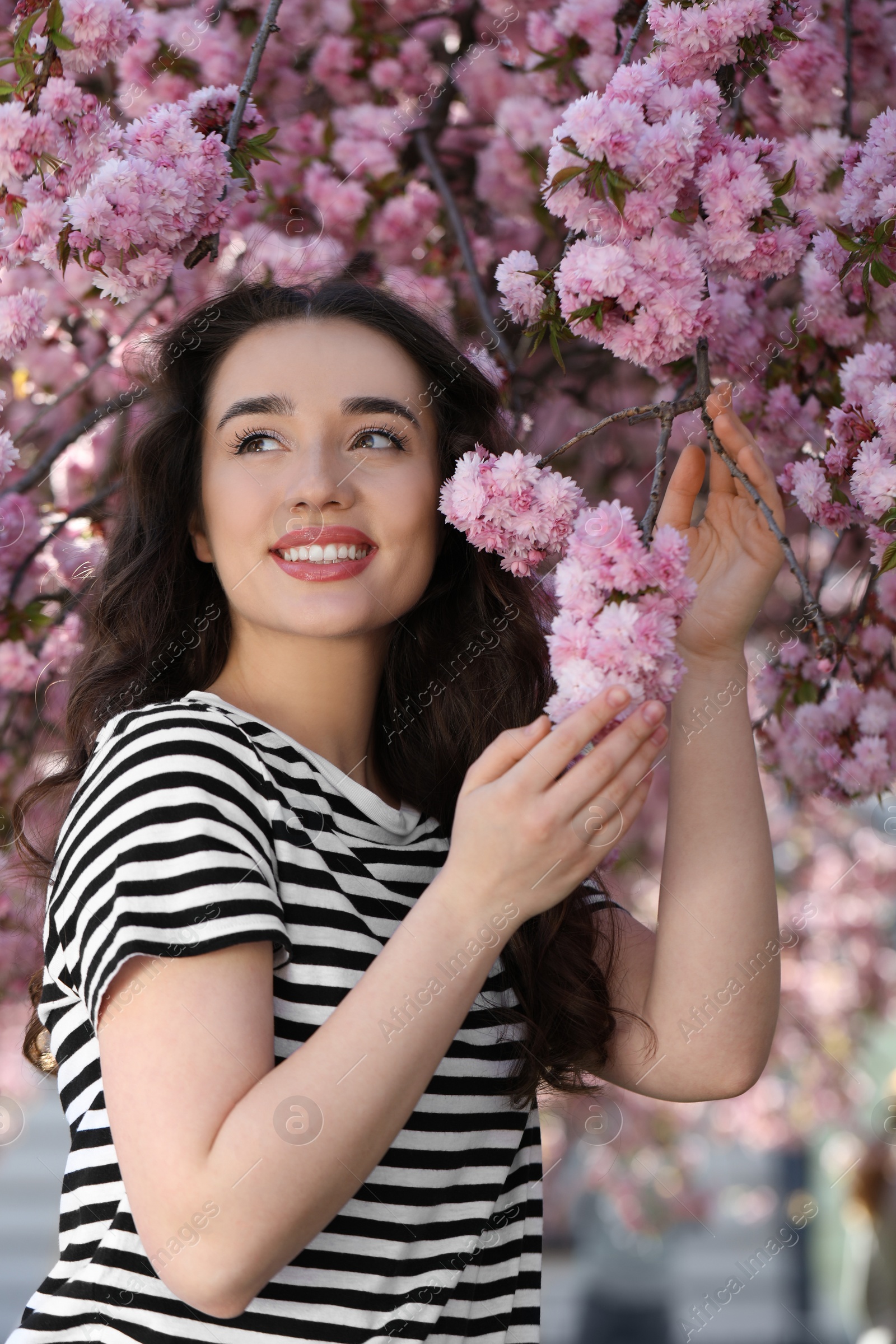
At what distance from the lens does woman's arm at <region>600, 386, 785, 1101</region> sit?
134cm

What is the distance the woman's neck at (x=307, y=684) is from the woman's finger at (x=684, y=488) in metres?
0.35

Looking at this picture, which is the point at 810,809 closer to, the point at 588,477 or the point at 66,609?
the point at 588,477

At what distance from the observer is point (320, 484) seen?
128 centimetres

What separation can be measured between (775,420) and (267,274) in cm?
92

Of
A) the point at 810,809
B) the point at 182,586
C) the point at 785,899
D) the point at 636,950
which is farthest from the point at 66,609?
the point at 785,899

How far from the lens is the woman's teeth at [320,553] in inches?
51.2

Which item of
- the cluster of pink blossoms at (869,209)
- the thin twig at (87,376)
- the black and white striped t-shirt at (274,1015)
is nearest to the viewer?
the black and white striped t-shirt at (274,1015)

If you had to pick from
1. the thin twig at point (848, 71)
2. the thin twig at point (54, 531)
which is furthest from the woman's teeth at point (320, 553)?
the thin twig at point (848, 71)

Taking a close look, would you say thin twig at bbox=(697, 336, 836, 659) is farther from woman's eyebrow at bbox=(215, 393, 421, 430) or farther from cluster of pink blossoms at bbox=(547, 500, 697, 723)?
woman's eyebrow at bbox=(215, 393, 421, 430)

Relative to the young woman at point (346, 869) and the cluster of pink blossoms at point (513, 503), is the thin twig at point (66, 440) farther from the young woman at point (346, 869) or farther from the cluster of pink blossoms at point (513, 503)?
the cluster of pink blossoms at point (513, 503)

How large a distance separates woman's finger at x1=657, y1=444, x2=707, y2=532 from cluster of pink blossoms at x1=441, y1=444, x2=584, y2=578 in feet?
0.53

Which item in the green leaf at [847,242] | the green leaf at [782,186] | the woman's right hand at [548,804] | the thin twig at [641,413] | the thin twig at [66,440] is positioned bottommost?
the woman's right hand at [548,804]

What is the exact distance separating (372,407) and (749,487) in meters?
0.41

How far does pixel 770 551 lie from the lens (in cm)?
141
